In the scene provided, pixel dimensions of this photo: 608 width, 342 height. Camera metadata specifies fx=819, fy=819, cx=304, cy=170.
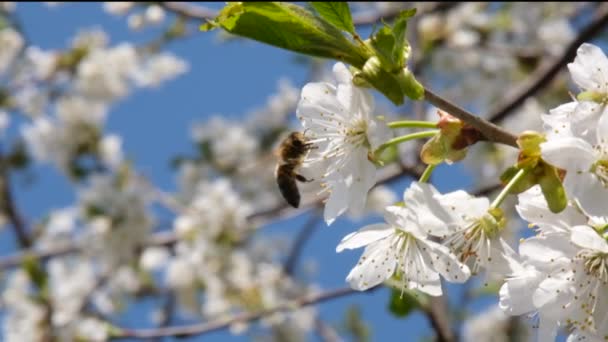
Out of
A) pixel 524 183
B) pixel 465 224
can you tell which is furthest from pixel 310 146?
pixel 524 183

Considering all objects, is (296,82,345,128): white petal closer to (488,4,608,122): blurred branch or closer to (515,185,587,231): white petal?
(515,185,587,231): white petal

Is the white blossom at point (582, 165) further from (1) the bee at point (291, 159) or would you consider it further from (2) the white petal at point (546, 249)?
(1) the bee at point (291, 159)

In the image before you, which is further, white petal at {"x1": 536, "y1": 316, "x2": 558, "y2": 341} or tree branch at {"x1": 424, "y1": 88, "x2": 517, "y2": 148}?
white petal at {"x1": 536, "y1": 316, "x2": 558, "y2": 341}

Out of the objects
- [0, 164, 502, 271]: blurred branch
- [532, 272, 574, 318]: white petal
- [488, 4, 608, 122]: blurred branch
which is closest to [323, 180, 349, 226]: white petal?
[532, 272, 574, 318]: white petal

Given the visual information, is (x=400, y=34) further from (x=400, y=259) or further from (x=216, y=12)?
(x=216, y=12)

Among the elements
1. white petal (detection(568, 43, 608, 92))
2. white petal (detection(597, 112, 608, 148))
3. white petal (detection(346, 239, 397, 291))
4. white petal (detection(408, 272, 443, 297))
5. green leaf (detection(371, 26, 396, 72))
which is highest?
green leaf (detection(371, 26, 396, 72))

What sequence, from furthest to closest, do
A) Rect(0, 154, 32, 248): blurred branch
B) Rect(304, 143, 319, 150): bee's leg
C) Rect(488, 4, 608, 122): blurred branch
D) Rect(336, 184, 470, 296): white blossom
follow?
1. Rect(0, 154, 32, 248): blurred branch
2. Rect(488, 4, 608, 122): blurred branch
3. Rect(304, 143, 319, 150): bee's leg
4. Rect(336, 184, 470, 296): white blossom
